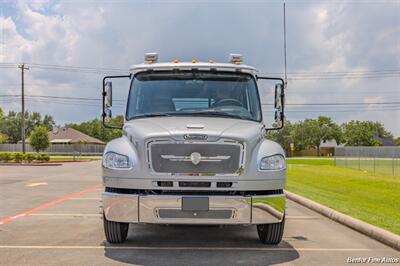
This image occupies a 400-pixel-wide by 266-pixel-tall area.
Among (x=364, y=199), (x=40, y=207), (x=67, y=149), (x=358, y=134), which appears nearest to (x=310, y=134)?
(x=358, y=134)

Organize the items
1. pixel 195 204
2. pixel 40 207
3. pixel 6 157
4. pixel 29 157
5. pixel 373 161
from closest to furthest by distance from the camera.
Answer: pixel 195 204
pixel 40 207
pixel 373 161
pixel 6 157
pixel 29 157

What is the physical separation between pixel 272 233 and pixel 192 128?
186cm

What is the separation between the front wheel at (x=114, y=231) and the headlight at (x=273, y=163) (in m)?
2.11

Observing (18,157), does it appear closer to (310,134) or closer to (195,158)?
(195,158)

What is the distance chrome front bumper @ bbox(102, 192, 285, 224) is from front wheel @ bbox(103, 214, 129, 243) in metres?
0.56

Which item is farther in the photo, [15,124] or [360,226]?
[15,124]

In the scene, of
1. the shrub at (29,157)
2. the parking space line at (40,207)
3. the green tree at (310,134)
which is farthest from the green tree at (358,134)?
the parking space line at (40,207)

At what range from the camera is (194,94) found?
315 inches

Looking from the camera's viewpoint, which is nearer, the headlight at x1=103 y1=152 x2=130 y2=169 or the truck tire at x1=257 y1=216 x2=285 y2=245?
the headlight at x1=103 y1=152 x2=130 y2=169

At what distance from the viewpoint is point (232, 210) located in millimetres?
6535

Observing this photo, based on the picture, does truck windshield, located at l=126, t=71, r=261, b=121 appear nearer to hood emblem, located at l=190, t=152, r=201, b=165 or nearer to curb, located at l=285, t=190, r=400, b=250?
hood emblem, located at l=190, t=152, r=201, b=165

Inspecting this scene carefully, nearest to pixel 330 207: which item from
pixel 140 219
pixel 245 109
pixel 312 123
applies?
pixel 245 109

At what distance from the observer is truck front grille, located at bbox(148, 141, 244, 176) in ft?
21.8

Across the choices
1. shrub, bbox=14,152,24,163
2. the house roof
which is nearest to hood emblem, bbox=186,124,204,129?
shrub, bbox=14,152,24,163
